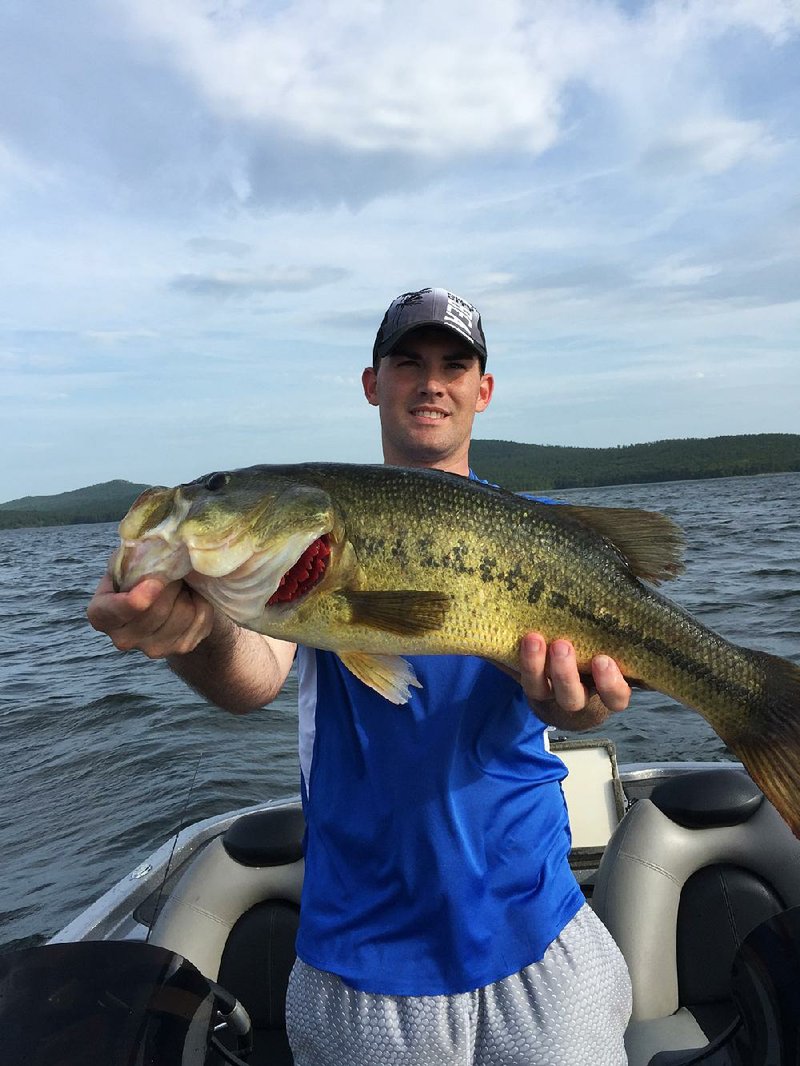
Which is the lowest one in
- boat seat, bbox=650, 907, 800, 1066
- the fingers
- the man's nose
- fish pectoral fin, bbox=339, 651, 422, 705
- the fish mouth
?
boat seat, bbox=650, 907, 800, 1066

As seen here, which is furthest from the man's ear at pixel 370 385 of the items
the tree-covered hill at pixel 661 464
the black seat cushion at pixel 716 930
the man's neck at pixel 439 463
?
the tree-covered hill at pixel 661 464

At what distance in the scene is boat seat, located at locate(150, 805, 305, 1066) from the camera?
4336 mm

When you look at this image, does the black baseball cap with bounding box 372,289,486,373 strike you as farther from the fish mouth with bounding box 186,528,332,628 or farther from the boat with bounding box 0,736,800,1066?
the boat with bounding box 0,736,800,1066

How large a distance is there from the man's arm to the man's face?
3.55 feet

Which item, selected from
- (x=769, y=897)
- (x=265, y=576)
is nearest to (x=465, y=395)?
(x=265, y=576)

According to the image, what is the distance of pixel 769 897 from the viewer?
4285 mm

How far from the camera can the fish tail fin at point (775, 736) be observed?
2.83 m

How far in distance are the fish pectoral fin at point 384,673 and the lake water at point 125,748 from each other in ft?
11.2

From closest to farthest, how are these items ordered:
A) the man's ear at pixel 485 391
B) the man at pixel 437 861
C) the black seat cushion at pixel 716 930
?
the man at pixel 437 861 → the man's ear at pixel 485 391 → the black seat cushion at pixel 716 930

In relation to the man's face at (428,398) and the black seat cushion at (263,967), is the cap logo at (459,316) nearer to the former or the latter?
the man's face at (428,398)

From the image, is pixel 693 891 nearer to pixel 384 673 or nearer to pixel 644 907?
pixel 644 907

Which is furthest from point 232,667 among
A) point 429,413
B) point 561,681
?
point 429,413

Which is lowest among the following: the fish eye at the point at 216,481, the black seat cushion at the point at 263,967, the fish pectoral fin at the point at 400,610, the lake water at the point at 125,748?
the lake water at the point at 125,748

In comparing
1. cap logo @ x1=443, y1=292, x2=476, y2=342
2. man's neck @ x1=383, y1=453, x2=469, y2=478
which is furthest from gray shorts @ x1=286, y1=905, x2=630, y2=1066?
cap logo @ x1=443, y1=292, x2=476, y2=342
